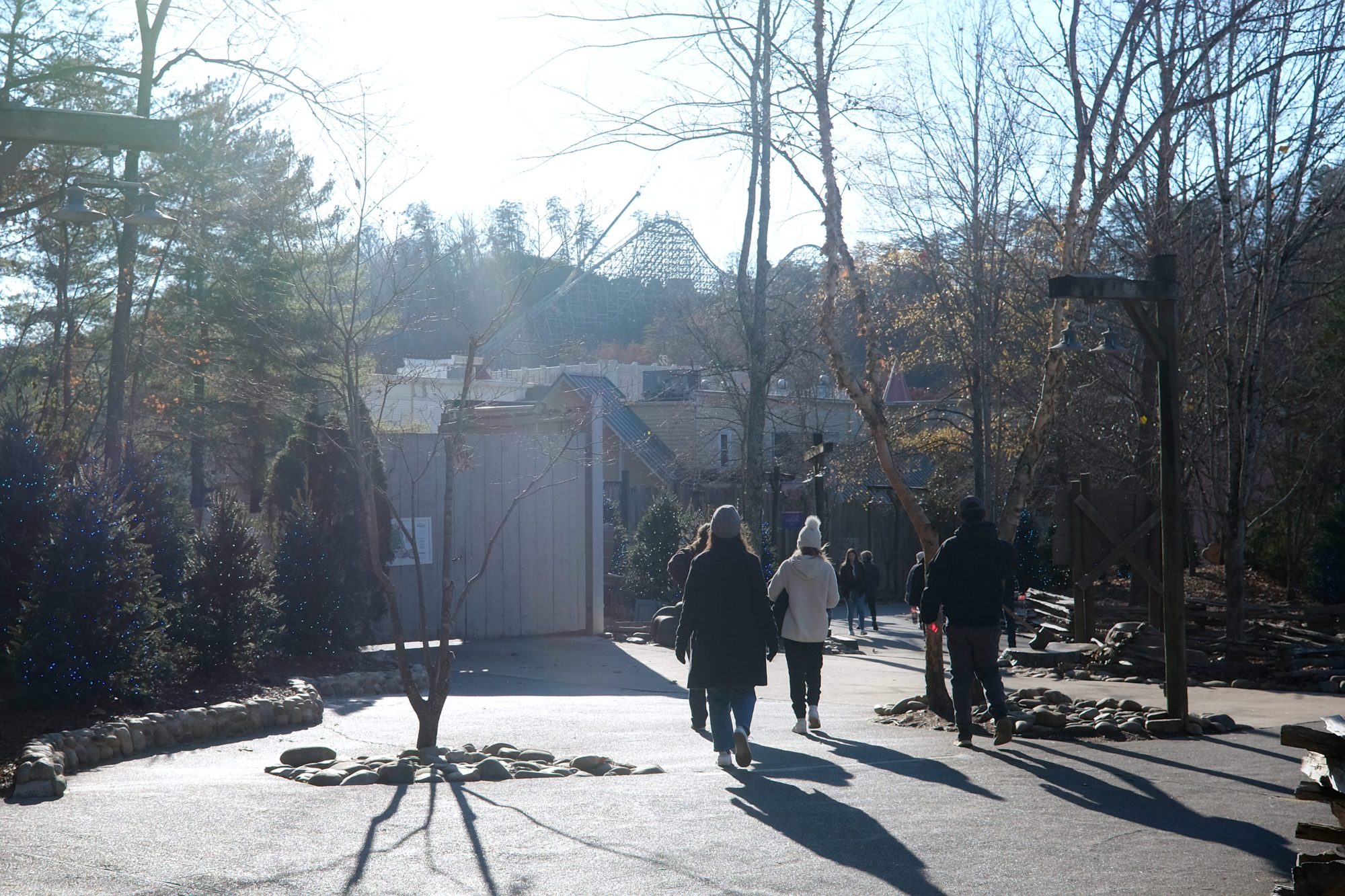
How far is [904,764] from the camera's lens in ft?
25.8

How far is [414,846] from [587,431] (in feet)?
43.7

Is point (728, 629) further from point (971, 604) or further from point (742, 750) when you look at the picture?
point (971, 604)

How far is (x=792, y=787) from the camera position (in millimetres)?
7102

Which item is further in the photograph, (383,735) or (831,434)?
(831,434)

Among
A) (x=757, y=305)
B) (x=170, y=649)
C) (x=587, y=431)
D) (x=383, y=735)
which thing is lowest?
(x=383, y=735)

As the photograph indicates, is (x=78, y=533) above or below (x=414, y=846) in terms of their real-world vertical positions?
above

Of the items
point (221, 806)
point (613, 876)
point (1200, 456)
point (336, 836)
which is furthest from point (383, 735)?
point (1200, 456)

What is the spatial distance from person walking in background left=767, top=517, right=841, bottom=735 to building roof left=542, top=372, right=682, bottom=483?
852 inches

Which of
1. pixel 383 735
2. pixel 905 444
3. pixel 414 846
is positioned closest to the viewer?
pixel 414 846

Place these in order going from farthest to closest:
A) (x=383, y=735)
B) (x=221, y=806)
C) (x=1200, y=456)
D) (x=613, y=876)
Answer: (x=1200, y=456)
(x=383, y=735)
(x=221, y=806)
(x=613, y=876)

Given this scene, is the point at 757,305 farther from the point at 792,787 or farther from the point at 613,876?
the point at 613,876

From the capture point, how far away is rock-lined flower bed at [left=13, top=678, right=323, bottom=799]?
22.0ft

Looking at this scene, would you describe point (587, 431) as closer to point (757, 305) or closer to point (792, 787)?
point (757, 305)

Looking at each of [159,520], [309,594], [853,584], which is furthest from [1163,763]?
[853,584]
